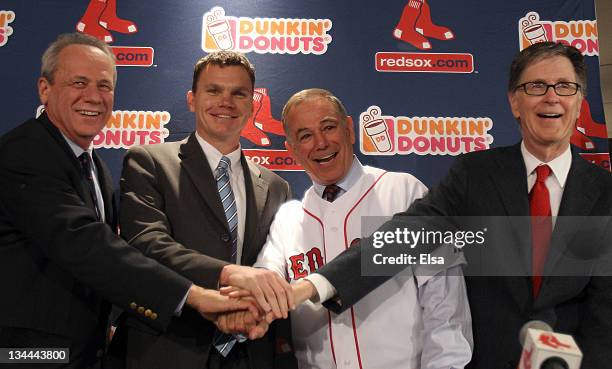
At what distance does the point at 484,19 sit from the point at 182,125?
1.75m

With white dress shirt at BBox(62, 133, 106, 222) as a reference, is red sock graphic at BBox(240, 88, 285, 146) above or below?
above

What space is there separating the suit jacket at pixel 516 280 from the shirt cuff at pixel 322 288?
0.03 meters

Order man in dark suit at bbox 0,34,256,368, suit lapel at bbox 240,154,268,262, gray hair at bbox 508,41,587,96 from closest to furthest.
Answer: man in dark suit at bbox 0,34,256,368
gray hair at bbox 508,41,587,96
suit lapel at bbox 240,154,268,262

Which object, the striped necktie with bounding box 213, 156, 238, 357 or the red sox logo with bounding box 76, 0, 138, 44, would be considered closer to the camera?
the striped necktie with bounding box 213, 156, 238, 357

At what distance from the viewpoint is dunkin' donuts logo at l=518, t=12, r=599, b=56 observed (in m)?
3.05

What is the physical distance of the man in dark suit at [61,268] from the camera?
5.98ft

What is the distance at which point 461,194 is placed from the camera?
207 centimetres

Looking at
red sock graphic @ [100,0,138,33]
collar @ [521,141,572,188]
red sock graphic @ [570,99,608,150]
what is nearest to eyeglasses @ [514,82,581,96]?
collar @ [521,141,572,188]

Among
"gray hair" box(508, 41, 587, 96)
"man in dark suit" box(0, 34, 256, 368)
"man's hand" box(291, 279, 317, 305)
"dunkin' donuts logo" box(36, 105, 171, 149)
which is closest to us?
"man in dark suit" box(0, 34, 256, 368)

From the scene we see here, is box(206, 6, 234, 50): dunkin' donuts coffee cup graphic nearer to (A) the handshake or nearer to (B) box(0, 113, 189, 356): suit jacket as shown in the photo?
(B) box(0, 113, 189, 356): suit jacket

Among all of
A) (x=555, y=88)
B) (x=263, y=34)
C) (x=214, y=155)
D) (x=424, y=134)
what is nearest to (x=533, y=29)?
(x=424, y=134)

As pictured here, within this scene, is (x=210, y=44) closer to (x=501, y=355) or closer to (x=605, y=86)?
(x=501, y=355)

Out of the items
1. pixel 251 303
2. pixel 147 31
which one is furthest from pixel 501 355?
pixel 147 31

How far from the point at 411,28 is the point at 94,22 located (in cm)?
172
